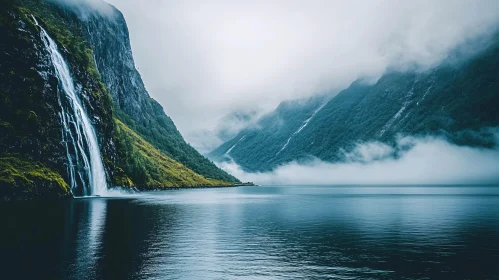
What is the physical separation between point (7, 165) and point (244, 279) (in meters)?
90.3

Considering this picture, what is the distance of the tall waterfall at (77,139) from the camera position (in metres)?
119

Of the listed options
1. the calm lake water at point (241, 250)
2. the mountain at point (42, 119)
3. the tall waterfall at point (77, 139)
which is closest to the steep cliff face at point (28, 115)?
the mountain at point (42, 119)

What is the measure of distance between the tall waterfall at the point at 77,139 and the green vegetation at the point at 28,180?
10.9 m

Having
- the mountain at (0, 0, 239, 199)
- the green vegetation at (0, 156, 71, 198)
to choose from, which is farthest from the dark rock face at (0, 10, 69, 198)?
the green vegetation at (0, 156, 71, 198)

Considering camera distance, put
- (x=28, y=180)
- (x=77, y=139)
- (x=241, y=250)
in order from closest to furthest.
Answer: (x=241, y=250), (x=28, y=180), (x=77, y=139)

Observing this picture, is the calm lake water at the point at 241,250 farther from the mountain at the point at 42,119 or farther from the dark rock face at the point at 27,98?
the dark rock face at the point at 27,98

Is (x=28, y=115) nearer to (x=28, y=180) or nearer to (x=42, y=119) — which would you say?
(x=42, y=119)

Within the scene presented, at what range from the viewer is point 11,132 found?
10094 centimetres

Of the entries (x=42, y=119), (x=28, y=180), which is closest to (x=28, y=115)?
(x=42, y=119)

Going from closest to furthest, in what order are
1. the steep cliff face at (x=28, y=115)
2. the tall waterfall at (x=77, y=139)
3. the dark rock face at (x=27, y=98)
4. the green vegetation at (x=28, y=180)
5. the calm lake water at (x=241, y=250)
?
the calm lake water at (x=241, y=250) → the green vegetation at (x=28, y=180) → the steep cliff face at (x=28, y=115) → the dark rock face at (x=27, y=98) → the tall waterfall at (x=77, y=139)

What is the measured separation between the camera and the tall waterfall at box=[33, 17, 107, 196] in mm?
119250

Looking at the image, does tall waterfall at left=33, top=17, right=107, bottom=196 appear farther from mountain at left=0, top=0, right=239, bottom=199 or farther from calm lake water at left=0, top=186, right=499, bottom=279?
calm lake water at left=0, top=186, right=499, bottom=279

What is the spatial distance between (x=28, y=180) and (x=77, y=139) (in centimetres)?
3179

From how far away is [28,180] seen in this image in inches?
3720
